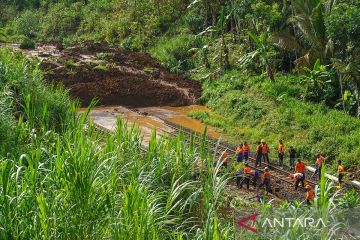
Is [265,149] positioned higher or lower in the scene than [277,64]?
lower

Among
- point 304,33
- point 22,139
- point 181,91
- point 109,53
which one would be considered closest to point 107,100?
point 181,91

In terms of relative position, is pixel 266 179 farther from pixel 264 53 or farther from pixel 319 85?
pixel 264 53

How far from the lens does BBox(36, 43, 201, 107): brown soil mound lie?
2470 cm

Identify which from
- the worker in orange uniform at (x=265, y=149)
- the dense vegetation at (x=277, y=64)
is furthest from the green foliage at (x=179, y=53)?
the worker in orange uniform at (x=265, y=149)

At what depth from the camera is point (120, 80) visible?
26.0 m

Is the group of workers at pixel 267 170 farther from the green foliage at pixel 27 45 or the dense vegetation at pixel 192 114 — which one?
the green foliage at pixel 27 45

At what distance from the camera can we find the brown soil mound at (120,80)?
24703 mm

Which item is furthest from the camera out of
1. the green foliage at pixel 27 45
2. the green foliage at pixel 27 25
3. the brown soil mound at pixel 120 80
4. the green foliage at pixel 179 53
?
the green foliage at pixel 27 25

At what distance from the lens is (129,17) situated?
36.6 m

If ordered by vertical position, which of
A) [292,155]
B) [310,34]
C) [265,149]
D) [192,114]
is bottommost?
[192,114]

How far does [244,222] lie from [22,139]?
387 cm

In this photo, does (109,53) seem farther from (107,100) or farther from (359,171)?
(359,171)

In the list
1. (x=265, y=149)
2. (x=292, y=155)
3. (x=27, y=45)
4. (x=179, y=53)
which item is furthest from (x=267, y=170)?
(x=27, y=45)

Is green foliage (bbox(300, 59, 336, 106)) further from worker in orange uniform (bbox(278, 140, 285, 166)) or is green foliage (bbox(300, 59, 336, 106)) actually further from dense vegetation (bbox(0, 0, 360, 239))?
worker in orange uniform (bbox(278, 140, 285, 166))
